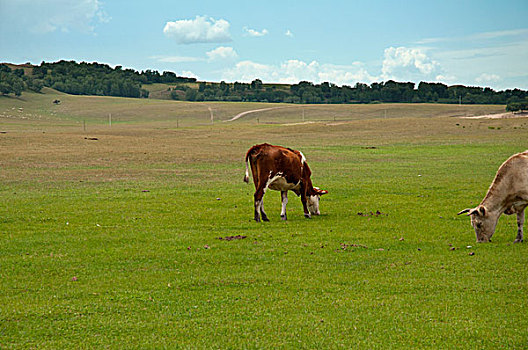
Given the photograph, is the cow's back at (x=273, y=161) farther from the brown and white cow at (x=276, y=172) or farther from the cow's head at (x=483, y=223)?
the cow's head at (x=483, y=223)

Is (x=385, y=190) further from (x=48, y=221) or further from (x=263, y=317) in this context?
(x=263, y=317)

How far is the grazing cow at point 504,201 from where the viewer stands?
14266 millimetres

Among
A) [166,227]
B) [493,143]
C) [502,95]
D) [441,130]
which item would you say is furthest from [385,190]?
[502,95]

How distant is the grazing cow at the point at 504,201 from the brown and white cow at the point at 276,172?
5.60 meters

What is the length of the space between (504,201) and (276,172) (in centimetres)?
653

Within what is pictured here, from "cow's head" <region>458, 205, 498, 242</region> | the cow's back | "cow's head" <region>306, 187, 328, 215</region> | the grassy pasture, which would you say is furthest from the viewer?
"cow's head" <region>306, 187, 328, 215</region>

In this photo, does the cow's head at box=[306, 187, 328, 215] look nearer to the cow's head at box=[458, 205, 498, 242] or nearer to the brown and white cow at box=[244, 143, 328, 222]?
the brown and white cow at box=[244, 143, 328, 222]

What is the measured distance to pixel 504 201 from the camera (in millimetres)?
14508

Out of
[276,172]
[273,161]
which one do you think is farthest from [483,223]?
[273,161]

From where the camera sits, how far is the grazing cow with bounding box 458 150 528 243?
46.8 feet

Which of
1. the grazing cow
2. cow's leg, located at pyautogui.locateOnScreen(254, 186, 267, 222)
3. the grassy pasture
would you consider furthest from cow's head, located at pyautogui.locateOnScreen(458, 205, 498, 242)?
cow's leg, located at pyautogui.locateOnScreen(254, 186, 267, 222)

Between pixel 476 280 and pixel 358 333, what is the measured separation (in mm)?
3642

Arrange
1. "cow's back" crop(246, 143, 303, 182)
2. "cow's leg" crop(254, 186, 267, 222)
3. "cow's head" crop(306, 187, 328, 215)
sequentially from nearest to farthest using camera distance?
"cow's leg" crop(254, 186, 267, 222), "cow's back" crop(246, 143, 303, 182), "cow's head" crop(306, 187, 328, 215)

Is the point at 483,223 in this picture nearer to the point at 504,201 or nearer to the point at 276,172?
the point at 504,201
